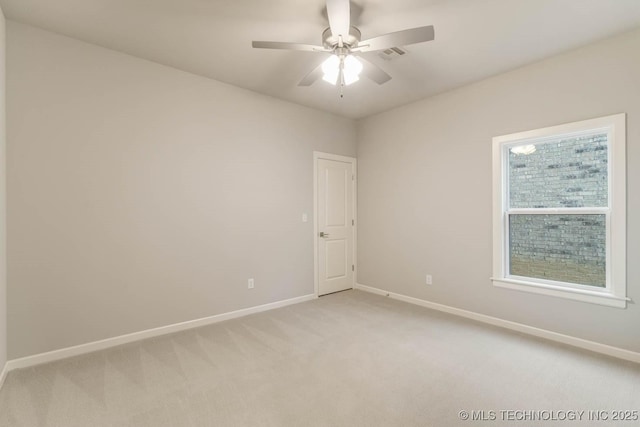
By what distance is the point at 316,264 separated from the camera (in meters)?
4.23

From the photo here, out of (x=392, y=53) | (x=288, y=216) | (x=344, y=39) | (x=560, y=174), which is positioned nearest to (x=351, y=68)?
(x=344, y=39)

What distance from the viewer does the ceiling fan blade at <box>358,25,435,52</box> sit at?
1.81 metres

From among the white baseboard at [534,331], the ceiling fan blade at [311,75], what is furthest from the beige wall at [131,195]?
the white baseboard at [534,331]

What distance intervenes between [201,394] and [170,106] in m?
2.64

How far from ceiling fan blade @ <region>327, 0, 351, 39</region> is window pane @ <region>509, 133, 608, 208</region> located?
7.56ft

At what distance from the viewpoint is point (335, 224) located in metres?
4.50

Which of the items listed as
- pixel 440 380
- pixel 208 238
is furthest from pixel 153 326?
pixel 440 380

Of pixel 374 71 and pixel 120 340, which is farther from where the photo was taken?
pixel 120 340

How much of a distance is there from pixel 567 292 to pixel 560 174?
1115 millimetres

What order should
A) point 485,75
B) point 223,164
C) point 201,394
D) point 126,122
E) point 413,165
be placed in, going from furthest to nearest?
1. point 413,165
2. point 223,164
3. point 485,75
4. point 126,122
5. point 201,394

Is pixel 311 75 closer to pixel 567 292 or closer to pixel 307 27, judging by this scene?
pixel 307 27

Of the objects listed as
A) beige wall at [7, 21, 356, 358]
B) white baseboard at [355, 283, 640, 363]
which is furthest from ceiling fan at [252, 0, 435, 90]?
white baseboard at [355, 283, 640, 363]

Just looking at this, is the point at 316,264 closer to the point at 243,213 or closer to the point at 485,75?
the point at 243,213

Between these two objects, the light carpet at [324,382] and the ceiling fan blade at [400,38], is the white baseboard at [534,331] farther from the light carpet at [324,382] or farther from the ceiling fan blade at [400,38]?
the ceiling fan blade at [400,38]
